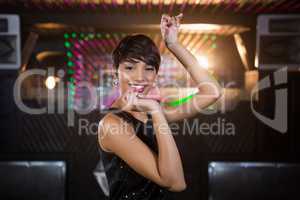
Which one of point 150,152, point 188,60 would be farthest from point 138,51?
point 150,152

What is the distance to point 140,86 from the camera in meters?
1.13

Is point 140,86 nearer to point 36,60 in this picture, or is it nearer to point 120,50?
point 120,50

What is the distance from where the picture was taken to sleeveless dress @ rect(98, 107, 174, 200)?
1.07 m

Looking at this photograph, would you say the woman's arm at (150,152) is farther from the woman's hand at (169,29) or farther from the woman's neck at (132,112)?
the woman's hand at (169,29)

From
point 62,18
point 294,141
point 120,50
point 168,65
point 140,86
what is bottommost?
point 294,141

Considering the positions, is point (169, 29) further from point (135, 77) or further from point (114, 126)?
point (114, 126)

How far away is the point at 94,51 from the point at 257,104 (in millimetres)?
3229

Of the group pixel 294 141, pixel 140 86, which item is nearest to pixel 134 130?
pixel 140 86

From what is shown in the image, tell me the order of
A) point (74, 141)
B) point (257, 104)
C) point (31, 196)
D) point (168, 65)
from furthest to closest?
point (168, 65) < point (257, 104) < point (74, 141) < point (31, 196)

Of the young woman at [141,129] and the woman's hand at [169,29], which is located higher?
the woman's hand at [169,29]

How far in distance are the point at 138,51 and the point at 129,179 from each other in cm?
46

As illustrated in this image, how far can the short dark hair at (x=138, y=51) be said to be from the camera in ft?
3.67

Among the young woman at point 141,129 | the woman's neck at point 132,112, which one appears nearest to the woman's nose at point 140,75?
the young woman at point 141,129

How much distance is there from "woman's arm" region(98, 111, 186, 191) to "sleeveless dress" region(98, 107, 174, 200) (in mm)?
59
